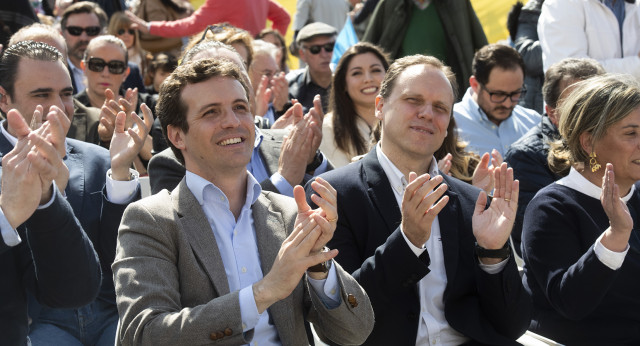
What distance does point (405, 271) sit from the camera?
3.05 metres

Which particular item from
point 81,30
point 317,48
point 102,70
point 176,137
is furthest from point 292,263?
point 81,30

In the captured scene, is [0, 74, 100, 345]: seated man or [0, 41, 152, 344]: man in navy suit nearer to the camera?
[0, 74, 100, 345]: seated man

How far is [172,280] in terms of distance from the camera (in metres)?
2.70

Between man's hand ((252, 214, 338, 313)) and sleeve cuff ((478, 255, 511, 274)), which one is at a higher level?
man's hand ((252, 214, 338, 313))

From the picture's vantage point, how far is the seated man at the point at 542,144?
4.81 m

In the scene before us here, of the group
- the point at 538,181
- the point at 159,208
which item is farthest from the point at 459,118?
the point at 159,208

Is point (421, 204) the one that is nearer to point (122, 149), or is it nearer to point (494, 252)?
point (494, 252)

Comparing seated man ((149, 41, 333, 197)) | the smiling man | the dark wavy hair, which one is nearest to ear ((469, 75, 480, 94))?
the smiling man

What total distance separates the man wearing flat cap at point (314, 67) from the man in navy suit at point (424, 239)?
11.6ft

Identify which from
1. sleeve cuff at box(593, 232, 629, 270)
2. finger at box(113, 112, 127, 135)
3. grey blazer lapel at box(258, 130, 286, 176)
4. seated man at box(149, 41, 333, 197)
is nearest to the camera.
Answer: sleeve cuff at box(593, 232, 629, 270)

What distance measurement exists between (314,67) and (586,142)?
3.92 m

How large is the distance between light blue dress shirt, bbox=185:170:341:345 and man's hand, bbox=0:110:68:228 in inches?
20.2

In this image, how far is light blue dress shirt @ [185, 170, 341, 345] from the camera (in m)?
2.74

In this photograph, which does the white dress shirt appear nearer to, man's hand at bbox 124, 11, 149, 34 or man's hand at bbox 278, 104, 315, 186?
man's hand at bbox 278, 104, 315, 186
